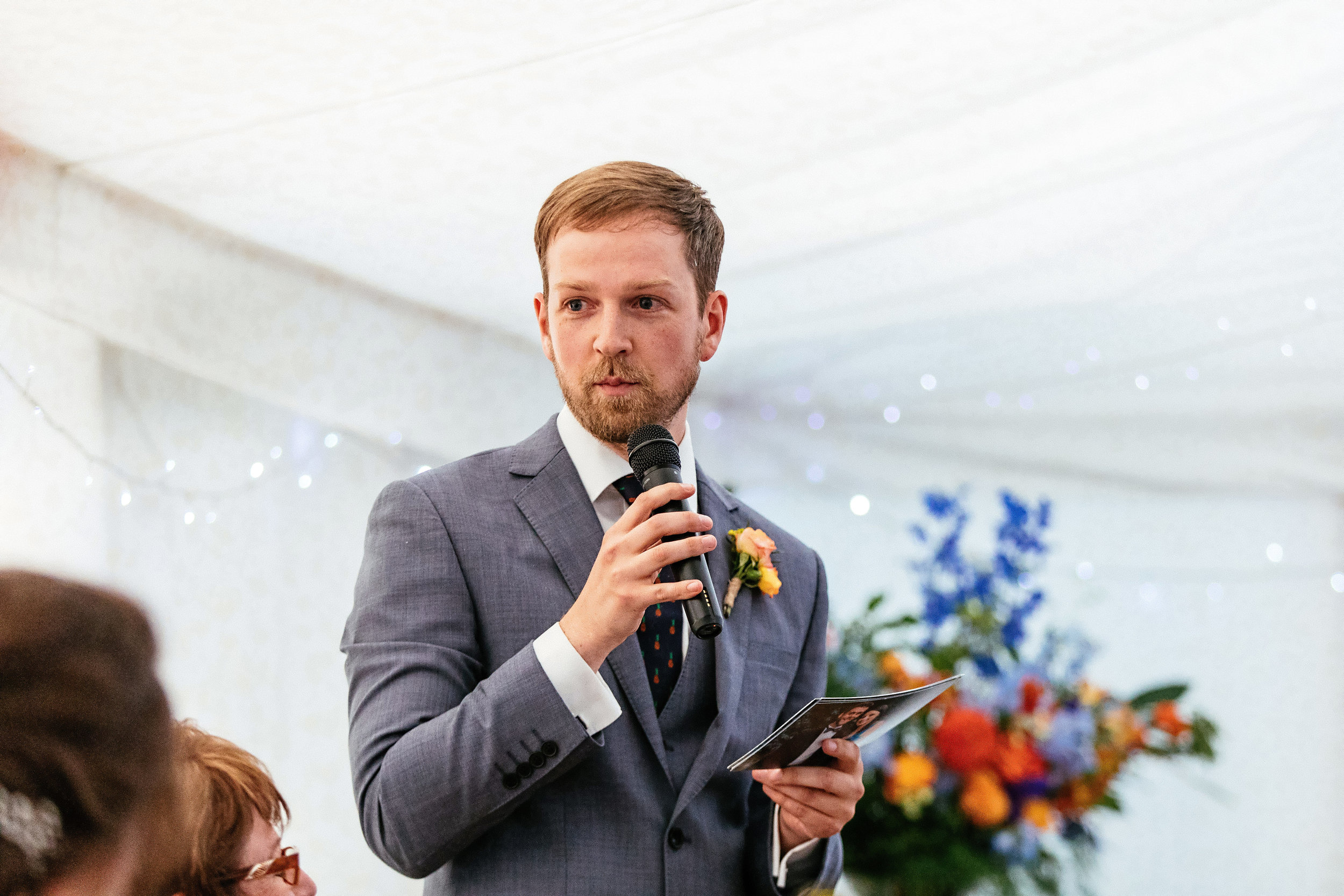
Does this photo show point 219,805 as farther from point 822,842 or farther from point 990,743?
point 990,743

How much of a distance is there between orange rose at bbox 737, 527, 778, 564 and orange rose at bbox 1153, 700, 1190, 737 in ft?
3.64

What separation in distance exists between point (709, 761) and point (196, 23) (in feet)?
5.38

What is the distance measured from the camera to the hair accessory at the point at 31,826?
68cm

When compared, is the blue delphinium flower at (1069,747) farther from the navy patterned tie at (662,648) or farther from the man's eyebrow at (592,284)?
the man's eyebrow at (592,284)

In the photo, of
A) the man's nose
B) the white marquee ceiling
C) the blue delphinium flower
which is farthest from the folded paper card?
the white marquee ceiling

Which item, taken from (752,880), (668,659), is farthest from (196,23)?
(752,880)

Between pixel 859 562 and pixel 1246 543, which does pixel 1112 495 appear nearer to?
pixel 1246 543

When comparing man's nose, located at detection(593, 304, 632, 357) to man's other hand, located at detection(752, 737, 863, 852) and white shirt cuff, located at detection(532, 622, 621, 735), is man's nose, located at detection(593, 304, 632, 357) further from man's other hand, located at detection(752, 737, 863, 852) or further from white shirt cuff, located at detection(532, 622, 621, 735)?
man's other hand, located at detection(752, 737, 863, 852)

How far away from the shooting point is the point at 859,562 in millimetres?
3793

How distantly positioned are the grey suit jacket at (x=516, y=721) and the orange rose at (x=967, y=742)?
Answer: 53cm

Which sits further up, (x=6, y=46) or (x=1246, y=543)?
(x=6, y=46)

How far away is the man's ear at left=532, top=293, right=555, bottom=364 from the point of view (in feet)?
5.00

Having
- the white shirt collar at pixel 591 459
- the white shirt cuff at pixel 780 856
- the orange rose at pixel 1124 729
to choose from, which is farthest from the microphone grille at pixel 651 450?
the orange rose at pixel 1124 729

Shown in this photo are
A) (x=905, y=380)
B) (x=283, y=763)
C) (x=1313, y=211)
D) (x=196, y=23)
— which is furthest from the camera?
(x=905, y=380)
